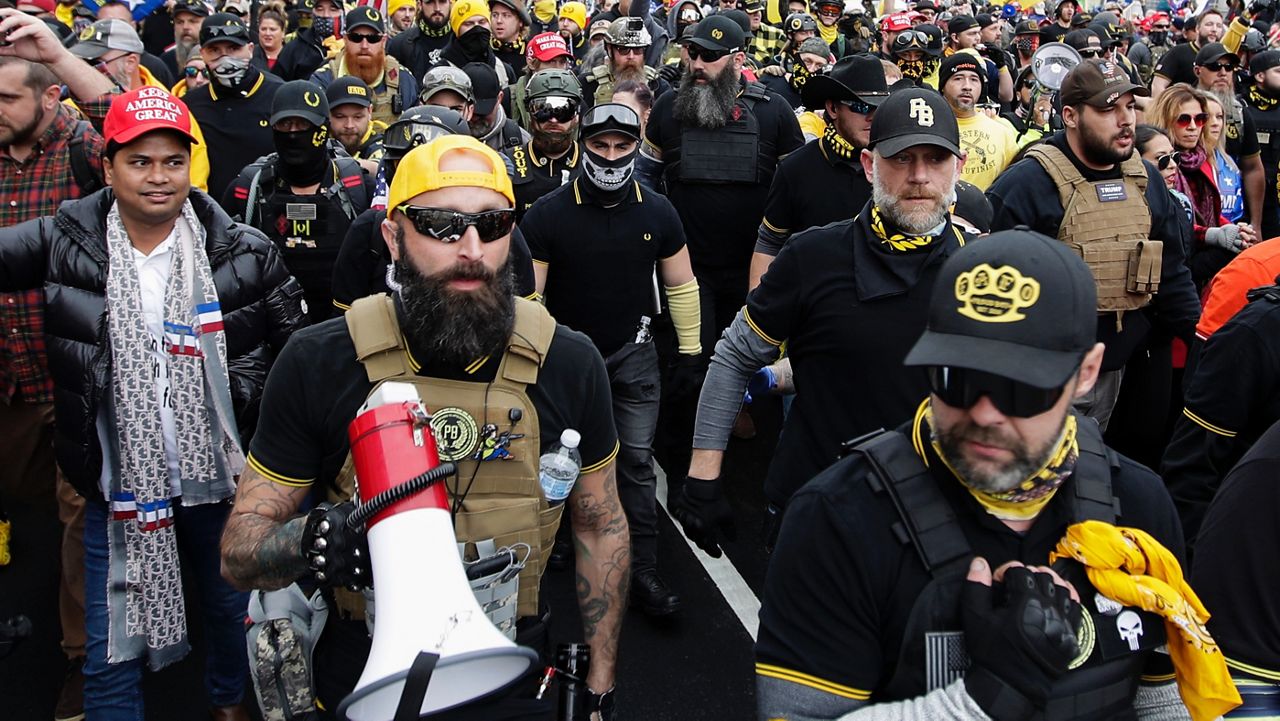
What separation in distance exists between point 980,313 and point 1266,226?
25.3ft

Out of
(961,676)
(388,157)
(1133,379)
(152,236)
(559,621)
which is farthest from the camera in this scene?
(388,157)

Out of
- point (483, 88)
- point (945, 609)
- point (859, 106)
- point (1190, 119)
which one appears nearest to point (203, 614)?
point (945, 609)

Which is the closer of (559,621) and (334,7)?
(559,621)

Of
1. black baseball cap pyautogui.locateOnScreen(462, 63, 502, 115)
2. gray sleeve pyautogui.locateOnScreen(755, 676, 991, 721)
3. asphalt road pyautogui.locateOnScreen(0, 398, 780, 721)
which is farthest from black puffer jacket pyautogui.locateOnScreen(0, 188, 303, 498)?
black baseball cap pyautogui.locateOnScreen(462, 63, 502, 115)

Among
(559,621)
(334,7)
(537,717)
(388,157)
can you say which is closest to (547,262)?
(388,157)

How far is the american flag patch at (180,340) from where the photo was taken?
12.8 feet

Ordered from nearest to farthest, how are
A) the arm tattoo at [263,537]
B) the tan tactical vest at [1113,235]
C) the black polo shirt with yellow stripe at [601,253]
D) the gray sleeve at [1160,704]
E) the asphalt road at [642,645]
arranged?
the gray sleeve at [1160,704]
the arm tattoo at [263,537]
the asphalt road at [642,645]
the tan tactical vest at [1113,235]
the black polo shirt with yellow stripe at [601,253]

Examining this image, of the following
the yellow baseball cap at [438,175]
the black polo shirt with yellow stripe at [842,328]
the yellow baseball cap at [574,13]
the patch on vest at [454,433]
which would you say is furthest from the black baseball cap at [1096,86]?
the yellow baseball cap at [574,13]

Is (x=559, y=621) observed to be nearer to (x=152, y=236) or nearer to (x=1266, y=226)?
(x=152, y=236)

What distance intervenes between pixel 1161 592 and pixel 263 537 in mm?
1957

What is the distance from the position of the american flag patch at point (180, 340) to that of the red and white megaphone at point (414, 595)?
187 cm

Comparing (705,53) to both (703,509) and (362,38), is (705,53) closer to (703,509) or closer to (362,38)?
(362,38)

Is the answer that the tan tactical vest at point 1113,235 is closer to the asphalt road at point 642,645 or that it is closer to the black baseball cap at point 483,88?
the asphalt road at point 642,645

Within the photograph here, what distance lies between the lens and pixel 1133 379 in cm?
564
